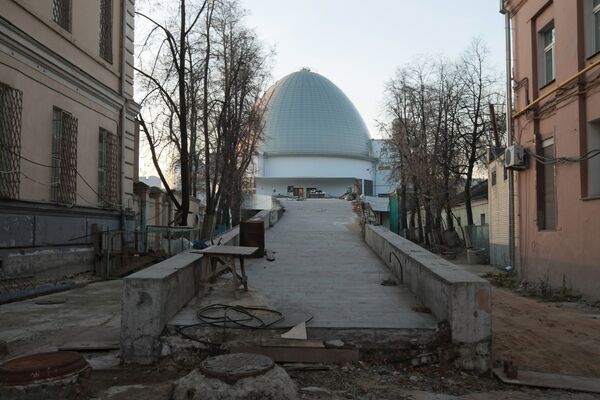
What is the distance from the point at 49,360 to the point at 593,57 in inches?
453

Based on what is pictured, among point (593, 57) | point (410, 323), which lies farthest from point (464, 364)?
point (593, 57)

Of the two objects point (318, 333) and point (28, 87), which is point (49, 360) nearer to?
point (318, 333)

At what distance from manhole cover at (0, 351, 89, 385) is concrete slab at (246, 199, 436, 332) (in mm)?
2673

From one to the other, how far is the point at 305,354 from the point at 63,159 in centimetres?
1008

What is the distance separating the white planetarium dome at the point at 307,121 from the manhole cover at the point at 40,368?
80.3 m

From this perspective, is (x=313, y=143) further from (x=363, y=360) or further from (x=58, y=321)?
(x=363, y=360)

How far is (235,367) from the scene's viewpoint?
14.2 feet

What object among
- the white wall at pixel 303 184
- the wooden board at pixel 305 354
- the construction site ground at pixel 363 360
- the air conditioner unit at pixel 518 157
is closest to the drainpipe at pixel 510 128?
the air conditioner unit at pixel 518 157

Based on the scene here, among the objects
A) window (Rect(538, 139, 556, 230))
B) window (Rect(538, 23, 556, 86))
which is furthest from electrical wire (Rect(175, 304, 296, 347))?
window (Rect(538, 23, 556, 86))

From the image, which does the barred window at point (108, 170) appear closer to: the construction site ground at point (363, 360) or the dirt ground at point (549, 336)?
the construction site ground at point (363, 360)

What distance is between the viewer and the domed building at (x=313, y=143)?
278ft

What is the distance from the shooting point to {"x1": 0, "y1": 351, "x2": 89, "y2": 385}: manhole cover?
3.82 meters

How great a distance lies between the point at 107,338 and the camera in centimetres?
648

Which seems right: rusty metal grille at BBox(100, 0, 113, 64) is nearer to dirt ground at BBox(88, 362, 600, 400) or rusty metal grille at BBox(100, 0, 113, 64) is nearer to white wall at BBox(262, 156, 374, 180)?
dirt ground at BBox(88, 362, 600, 400)
